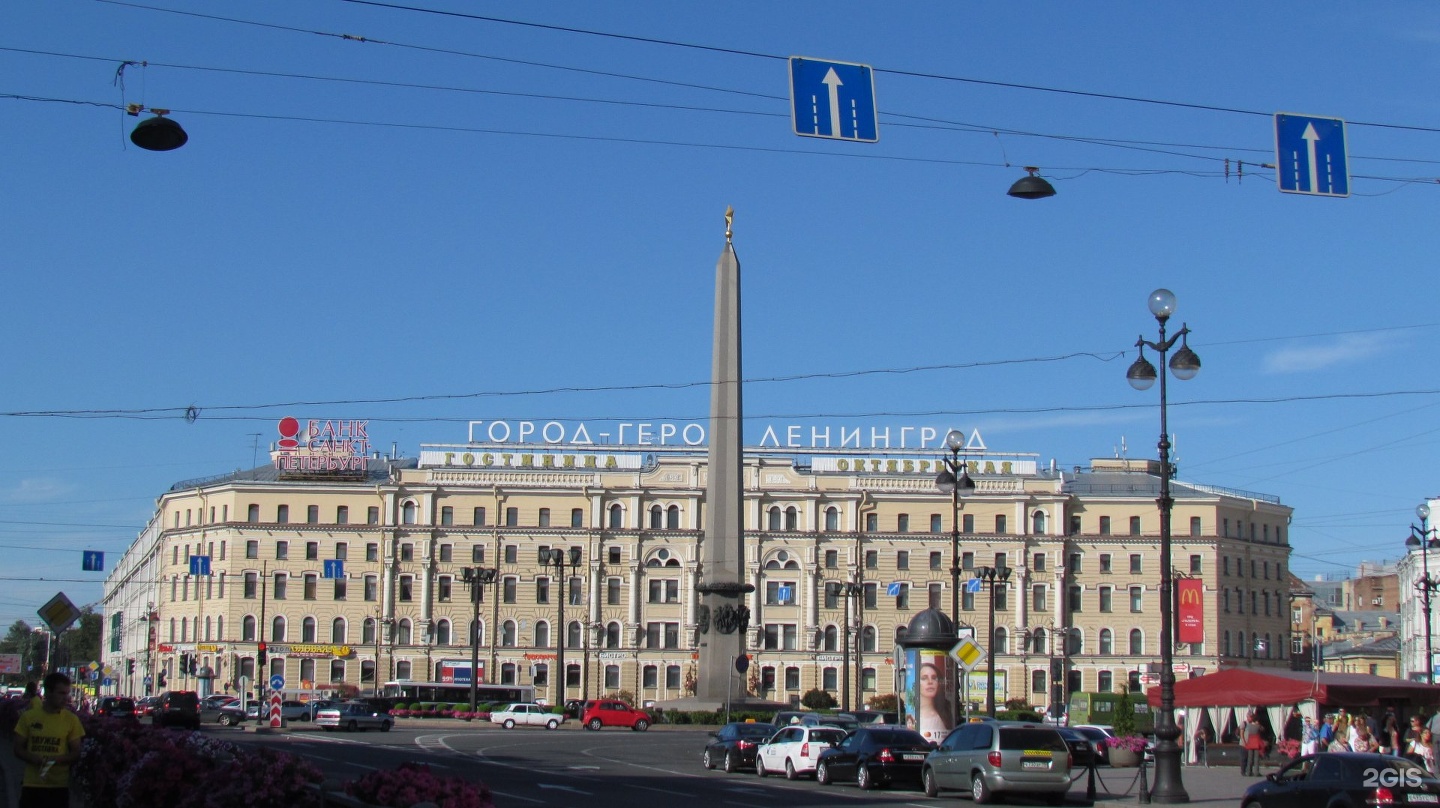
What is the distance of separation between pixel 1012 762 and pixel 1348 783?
7.23 metres

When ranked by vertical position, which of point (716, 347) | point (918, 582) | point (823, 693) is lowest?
point (823, 693)

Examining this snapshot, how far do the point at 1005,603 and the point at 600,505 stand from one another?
25.0 meters

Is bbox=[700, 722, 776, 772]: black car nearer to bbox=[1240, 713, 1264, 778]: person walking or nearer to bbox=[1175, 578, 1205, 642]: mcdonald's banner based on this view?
bbox=[1175, 578, 1205, 642]: mcdonald's banner

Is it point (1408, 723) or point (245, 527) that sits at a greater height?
point (245, 527)

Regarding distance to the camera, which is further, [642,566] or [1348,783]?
[642,566]

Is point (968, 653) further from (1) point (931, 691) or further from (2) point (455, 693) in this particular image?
(2) point (455, 693)

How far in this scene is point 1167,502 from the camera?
27.2 meters

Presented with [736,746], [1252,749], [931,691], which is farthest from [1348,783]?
[736,746]

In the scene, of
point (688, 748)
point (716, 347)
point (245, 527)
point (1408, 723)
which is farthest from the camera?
point (245, 527)

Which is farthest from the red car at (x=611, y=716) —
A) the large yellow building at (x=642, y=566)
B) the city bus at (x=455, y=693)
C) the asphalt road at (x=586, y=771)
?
the large yellow building at (x=642, y=566)

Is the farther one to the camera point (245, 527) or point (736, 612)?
point (245, 527)

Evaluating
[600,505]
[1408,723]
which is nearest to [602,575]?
[600,505]

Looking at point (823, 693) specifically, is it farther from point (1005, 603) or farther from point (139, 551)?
point (139, 551)

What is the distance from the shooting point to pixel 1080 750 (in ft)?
99.2
